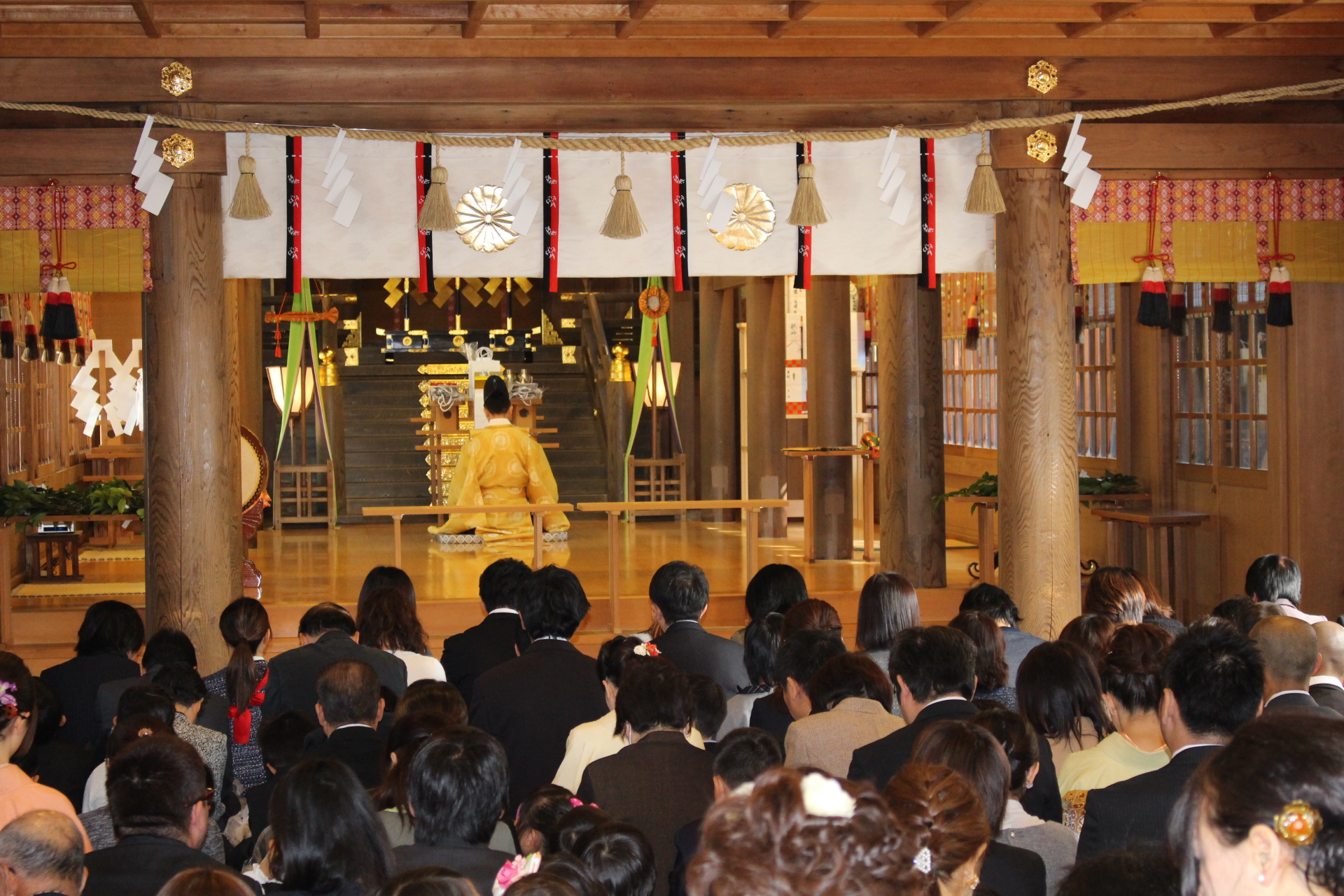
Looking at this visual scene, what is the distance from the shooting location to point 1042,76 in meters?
6.21

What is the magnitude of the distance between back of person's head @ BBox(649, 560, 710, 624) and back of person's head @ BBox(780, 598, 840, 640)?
32 cm

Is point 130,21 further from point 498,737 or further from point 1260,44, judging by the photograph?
point 1260,44

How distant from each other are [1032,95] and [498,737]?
415 cm

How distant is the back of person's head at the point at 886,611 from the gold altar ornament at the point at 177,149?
3.65 metres

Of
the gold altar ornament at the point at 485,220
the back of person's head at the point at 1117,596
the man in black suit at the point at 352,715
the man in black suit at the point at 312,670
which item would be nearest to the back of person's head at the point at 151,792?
the man in black suit at the point at 352,715

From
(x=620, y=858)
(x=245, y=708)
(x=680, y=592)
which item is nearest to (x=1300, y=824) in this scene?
(x=620, y=858)

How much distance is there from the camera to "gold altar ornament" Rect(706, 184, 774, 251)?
632 centimetres

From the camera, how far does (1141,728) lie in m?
3.17

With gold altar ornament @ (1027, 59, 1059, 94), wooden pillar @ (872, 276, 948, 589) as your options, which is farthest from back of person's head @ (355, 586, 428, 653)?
wooden pillar @ (872, 276, 948, 589)

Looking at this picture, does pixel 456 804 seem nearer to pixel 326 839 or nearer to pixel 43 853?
pixel 326 839

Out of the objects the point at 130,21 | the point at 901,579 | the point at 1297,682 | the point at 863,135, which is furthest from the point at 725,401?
the point at 1297,682

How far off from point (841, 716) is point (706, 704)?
35cm

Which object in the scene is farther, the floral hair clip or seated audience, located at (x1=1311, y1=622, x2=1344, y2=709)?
seated audience, located at (x1=1311, y1=622, x2=1344, y2=709)

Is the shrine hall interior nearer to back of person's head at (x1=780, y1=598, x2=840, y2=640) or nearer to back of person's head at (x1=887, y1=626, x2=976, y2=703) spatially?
back of person's head at (x1=780, y1=598, x2=840, y2=640)
